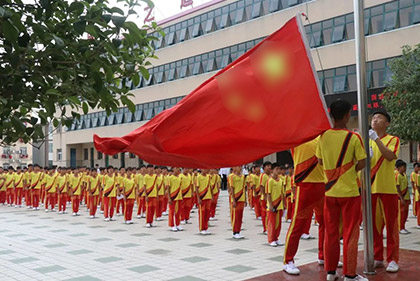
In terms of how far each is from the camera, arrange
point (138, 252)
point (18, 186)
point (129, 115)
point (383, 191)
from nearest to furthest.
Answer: point (383, 191) → point (138, 252) → point (18, 186) → point (129, 115)

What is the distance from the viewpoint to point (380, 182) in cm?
510

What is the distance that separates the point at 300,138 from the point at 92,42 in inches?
79.8

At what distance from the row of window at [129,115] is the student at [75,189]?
52.4ft

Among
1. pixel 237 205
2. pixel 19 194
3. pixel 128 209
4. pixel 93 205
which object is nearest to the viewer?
pixel 237 205

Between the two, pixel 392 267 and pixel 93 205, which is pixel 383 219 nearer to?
pixel 392 267

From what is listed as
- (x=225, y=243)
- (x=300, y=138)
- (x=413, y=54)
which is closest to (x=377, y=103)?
(x=413, y=54)

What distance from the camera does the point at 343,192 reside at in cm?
427

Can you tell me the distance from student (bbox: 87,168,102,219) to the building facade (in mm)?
2137

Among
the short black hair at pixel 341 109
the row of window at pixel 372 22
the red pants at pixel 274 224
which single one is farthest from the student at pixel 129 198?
the row of window at pixel 372 22

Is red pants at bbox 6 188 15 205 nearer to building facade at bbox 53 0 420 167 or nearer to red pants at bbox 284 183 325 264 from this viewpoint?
building facade at bbox 53 0 420 167

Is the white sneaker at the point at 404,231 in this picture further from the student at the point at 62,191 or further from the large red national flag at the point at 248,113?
the student at the point at 62,191

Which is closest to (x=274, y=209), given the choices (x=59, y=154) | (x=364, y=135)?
(x=364, y=135)

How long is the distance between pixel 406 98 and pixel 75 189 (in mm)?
10453

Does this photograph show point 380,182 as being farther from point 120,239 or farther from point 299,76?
point 120,239
